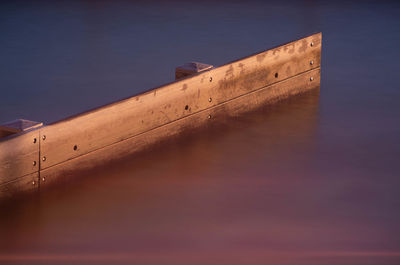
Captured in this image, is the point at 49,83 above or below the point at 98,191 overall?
above

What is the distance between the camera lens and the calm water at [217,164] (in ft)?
10.3

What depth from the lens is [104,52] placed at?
19.8 ft

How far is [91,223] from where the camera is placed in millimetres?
3299

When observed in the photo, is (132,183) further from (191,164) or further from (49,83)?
(49,83)

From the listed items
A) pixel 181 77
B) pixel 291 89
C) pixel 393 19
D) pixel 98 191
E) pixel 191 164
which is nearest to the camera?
pixel 98 191

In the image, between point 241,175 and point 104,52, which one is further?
point 104,52

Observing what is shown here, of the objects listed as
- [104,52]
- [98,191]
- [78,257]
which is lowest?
[78,257]

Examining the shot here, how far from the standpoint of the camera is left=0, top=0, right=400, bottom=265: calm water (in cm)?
313

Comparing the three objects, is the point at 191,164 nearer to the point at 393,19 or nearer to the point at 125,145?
the point at 125,145

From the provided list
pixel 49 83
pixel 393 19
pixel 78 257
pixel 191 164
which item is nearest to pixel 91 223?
pixel 78 257

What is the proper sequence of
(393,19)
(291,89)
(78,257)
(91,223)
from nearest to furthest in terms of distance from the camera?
(78,257) → (91,223) → (291,89) → (393,19)

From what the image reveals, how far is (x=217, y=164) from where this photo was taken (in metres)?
3.96

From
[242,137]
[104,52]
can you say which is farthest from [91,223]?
[104,52]

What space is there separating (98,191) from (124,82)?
5.94 ft
